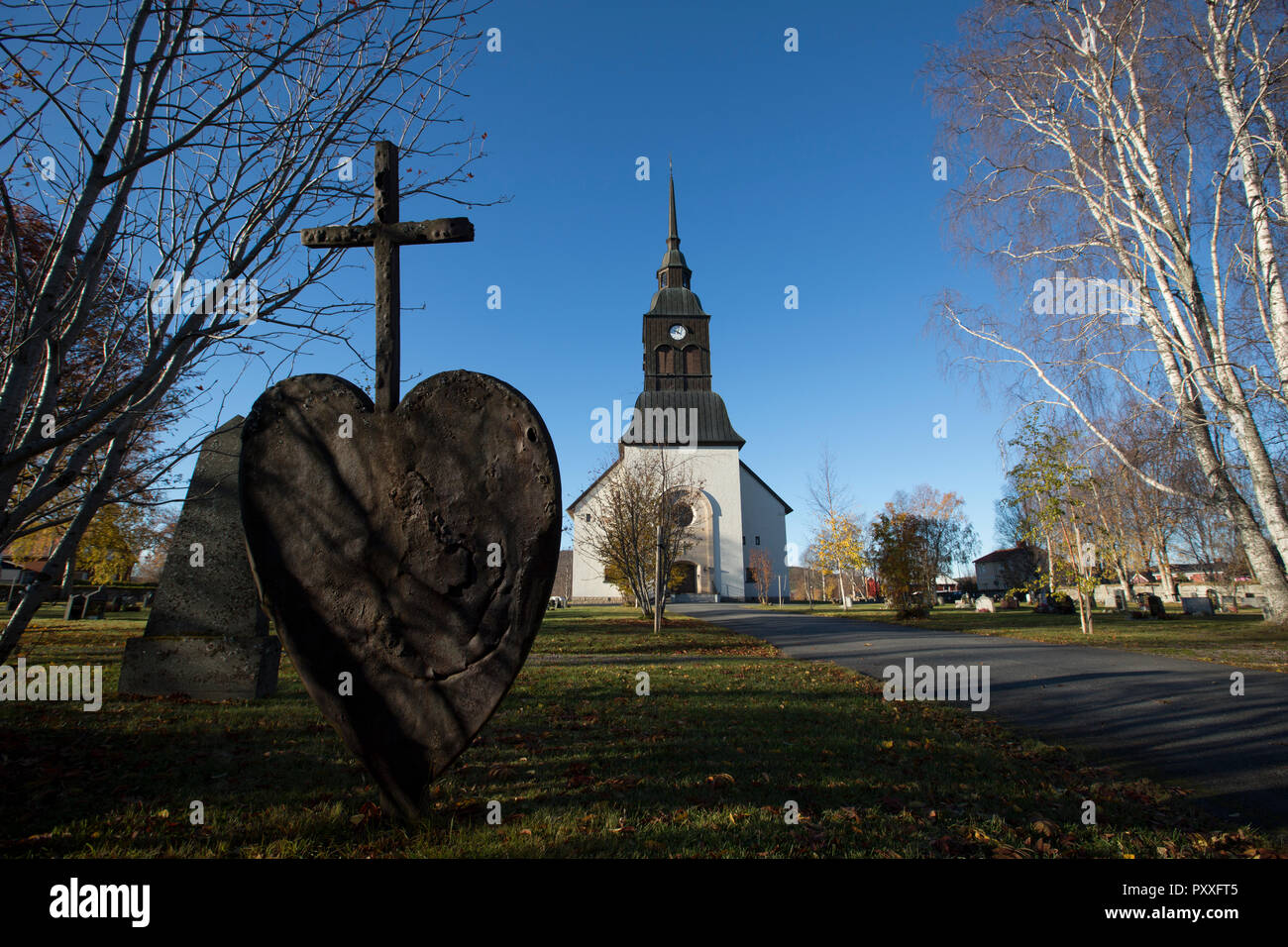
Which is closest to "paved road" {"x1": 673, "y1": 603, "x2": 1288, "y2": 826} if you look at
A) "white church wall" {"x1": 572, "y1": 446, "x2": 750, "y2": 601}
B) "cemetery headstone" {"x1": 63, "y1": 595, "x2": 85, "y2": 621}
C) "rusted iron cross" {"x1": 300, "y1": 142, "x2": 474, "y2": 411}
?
"rusted iron cross" {"x1": 300, "y1": 142, "x2": 474, "y2": 411}

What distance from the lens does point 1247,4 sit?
10.6 meters

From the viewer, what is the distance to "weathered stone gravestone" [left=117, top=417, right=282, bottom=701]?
6.59 metres

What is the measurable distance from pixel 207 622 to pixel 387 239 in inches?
209

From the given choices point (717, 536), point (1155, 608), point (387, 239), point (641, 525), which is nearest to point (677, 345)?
point (717, 536)

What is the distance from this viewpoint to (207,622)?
6793mm

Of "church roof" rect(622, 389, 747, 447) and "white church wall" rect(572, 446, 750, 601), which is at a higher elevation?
"church roof" rect(622, 389, 747, 447)

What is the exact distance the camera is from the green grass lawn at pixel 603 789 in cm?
310

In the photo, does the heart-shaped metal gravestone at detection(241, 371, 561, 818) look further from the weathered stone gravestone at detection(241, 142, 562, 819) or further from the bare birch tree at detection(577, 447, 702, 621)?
the bare birch tree at detection(577, 447, 702, 621)

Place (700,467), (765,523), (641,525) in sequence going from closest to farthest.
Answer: (641,525) → (700,467) → (765,523)

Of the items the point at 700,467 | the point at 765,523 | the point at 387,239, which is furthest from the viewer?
the point at 765,523

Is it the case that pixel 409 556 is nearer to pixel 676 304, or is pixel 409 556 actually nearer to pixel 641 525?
pixel 641 525
